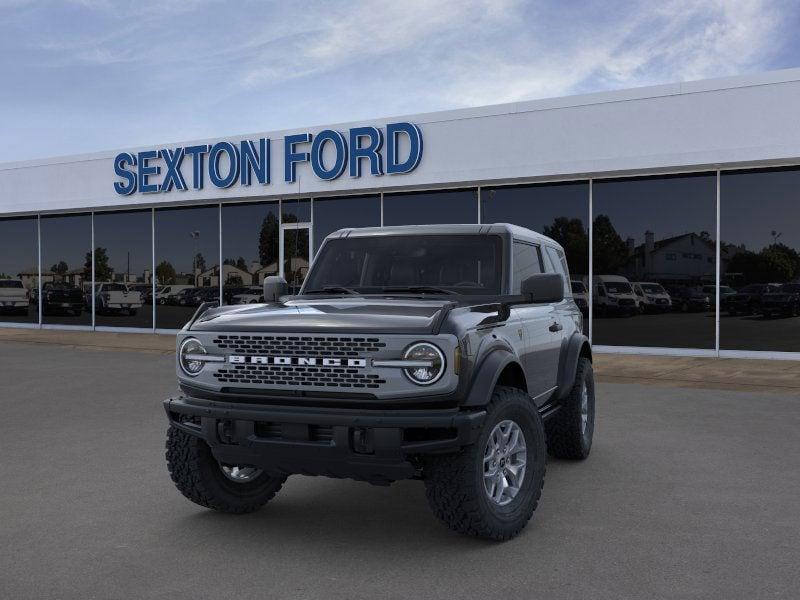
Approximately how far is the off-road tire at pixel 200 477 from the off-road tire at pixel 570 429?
2.53 meters

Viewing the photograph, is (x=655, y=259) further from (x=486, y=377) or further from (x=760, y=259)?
(x=486, y=377)

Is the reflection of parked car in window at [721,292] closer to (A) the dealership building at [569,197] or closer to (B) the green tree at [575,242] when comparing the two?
(A) the dealership building at [569,197]

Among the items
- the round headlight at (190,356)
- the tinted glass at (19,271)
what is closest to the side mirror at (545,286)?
the round headlight at (190,356)

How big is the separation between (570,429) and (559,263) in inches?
57.2

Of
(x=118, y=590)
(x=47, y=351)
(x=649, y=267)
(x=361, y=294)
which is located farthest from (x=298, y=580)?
(x=47, y=351)

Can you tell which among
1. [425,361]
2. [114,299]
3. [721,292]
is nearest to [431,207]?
[721,292]

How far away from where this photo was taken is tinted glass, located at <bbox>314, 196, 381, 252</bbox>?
18250 mm

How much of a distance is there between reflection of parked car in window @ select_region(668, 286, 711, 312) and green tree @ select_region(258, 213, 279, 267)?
370 inches

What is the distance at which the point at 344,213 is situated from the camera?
18.7 meters

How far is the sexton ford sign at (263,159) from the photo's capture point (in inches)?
674

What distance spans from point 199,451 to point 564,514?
2.25m

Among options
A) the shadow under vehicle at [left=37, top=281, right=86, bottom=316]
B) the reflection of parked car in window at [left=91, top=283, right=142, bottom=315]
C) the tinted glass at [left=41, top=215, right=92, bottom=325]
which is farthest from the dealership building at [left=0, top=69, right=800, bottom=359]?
the shadow under vehicle at [left=37, top=281, right=86, bottom=316]

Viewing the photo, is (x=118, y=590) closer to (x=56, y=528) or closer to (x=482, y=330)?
(x=56, y=528)

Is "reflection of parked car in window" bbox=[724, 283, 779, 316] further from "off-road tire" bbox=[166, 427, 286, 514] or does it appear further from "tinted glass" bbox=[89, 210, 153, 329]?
"tinted glass" bbox=[89, 210, 153, 329]
